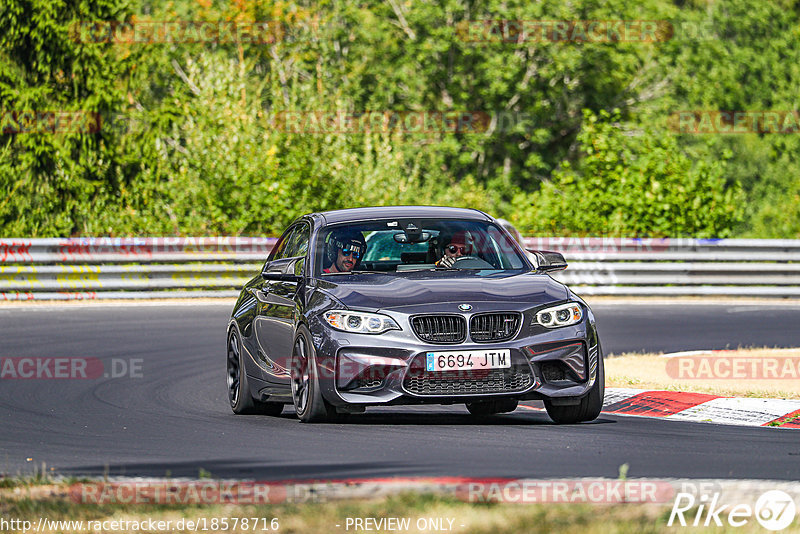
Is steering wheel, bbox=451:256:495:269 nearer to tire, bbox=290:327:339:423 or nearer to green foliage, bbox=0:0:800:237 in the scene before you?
tire, bbox=290:327:339:423

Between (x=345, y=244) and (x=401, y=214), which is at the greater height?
(x=401, y=214)

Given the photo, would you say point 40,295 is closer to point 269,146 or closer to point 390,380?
point 269,146

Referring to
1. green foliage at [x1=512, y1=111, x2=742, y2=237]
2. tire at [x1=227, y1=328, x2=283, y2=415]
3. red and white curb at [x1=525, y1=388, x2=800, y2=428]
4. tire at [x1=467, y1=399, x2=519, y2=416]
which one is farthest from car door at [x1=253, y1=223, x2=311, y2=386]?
green foliage at [x1=512, y1=111, x2=742, y2=237]

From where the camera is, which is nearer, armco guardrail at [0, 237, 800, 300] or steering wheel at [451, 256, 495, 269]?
steering wheel at [451, 256, 495, 269]

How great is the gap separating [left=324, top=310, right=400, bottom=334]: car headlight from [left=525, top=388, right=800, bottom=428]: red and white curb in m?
2.47

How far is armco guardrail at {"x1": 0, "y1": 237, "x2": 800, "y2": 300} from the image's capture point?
2397 centimetres

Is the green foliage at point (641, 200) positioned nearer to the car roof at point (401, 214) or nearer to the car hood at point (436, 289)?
the car roof at point (401, 214)

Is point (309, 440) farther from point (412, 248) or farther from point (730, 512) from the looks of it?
point (730, 512)

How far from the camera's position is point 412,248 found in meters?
10.7

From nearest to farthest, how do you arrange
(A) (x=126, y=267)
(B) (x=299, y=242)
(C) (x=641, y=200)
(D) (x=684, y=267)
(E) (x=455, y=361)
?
1. (E) (x=455, y=361)
2. (B) (x=299, y=242)
3. (A) (x=126, y=267)
4. (D) (x=684, y=267)
5. (C) (x=641, y=200)

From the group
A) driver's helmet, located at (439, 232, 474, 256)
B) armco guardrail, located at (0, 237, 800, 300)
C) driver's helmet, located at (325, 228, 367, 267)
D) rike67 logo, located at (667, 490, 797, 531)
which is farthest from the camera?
armco guardrail, located at (0, 237, 800, 300)

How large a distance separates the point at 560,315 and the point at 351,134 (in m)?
29.4

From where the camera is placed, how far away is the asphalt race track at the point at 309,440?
310 inches

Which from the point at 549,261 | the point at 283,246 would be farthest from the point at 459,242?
the point at 283,246
